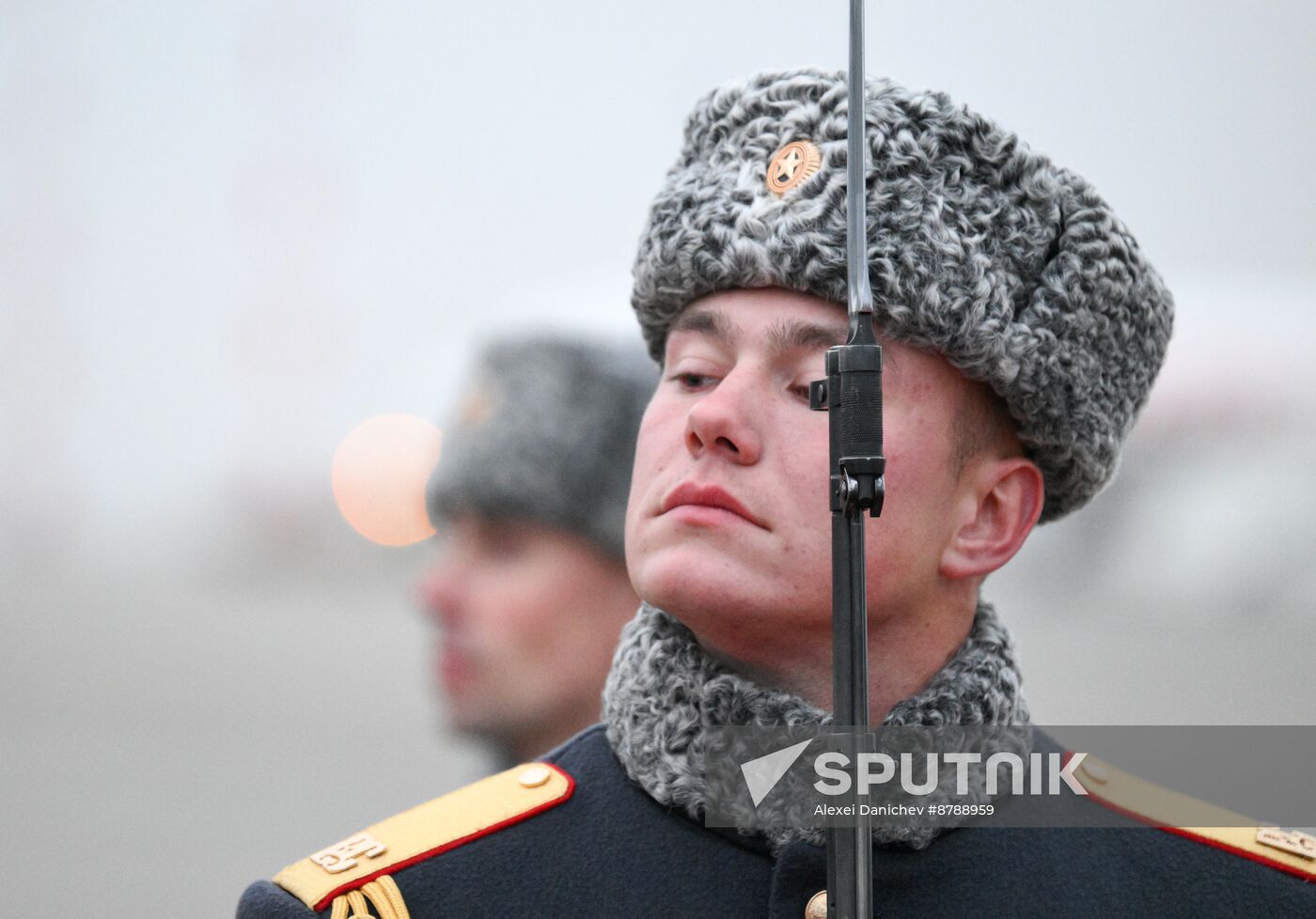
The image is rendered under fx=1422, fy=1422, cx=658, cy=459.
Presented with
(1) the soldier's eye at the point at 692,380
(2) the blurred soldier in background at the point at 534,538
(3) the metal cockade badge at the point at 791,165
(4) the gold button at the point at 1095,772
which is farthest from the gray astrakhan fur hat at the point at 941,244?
(2) the blurred soldier in background at the point at 534,538

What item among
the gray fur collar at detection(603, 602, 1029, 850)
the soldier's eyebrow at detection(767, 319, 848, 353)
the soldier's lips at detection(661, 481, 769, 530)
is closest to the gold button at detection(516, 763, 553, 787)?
the gray fur collar at detection(603, 602, 1029, 850)

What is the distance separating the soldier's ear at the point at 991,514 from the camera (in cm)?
185

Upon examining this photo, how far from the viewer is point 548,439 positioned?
3186mm

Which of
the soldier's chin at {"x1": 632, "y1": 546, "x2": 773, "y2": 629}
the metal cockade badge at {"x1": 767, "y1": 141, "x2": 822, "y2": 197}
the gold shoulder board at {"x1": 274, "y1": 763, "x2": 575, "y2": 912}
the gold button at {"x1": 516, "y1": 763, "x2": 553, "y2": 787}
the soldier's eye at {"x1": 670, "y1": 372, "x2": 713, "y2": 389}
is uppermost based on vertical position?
the metal cockade badge at {"x1": 767, "y1": 141, "x2": 822, "y2": 197}

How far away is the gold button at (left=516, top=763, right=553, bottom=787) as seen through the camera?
193cm

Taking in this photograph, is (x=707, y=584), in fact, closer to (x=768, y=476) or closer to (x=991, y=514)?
(x=768, y=476)

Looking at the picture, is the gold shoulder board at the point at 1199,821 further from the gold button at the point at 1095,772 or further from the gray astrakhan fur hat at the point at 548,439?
the gray astrakhan fur hat at the point at 548,439

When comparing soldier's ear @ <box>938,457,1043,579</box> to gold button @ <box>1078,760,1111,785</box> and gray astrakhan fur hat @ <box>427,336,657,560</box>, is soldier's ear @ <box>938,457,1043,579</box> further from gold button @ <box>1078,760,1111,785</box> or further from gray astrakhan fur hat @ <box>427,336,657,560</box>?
gray astrakhan fur hat @ <box>427,336,657,560</box>

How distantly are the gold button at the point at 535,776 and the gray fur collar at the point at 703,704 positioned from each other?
0.34ft

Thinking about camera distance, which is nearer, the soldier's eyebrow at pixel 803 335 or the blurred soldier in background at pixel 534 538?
the soldier's eyebrow at pixel 803 335

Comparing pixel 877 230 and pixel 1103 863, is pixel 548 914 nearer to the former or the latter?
pixel 1103 863

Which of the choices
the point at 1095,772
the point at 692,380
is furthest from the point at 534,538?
the point at 1095,772

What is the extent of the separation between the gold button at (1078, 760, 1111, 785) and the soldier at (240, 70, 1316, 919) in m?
0.12

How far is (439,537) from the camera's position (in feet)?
10.5
